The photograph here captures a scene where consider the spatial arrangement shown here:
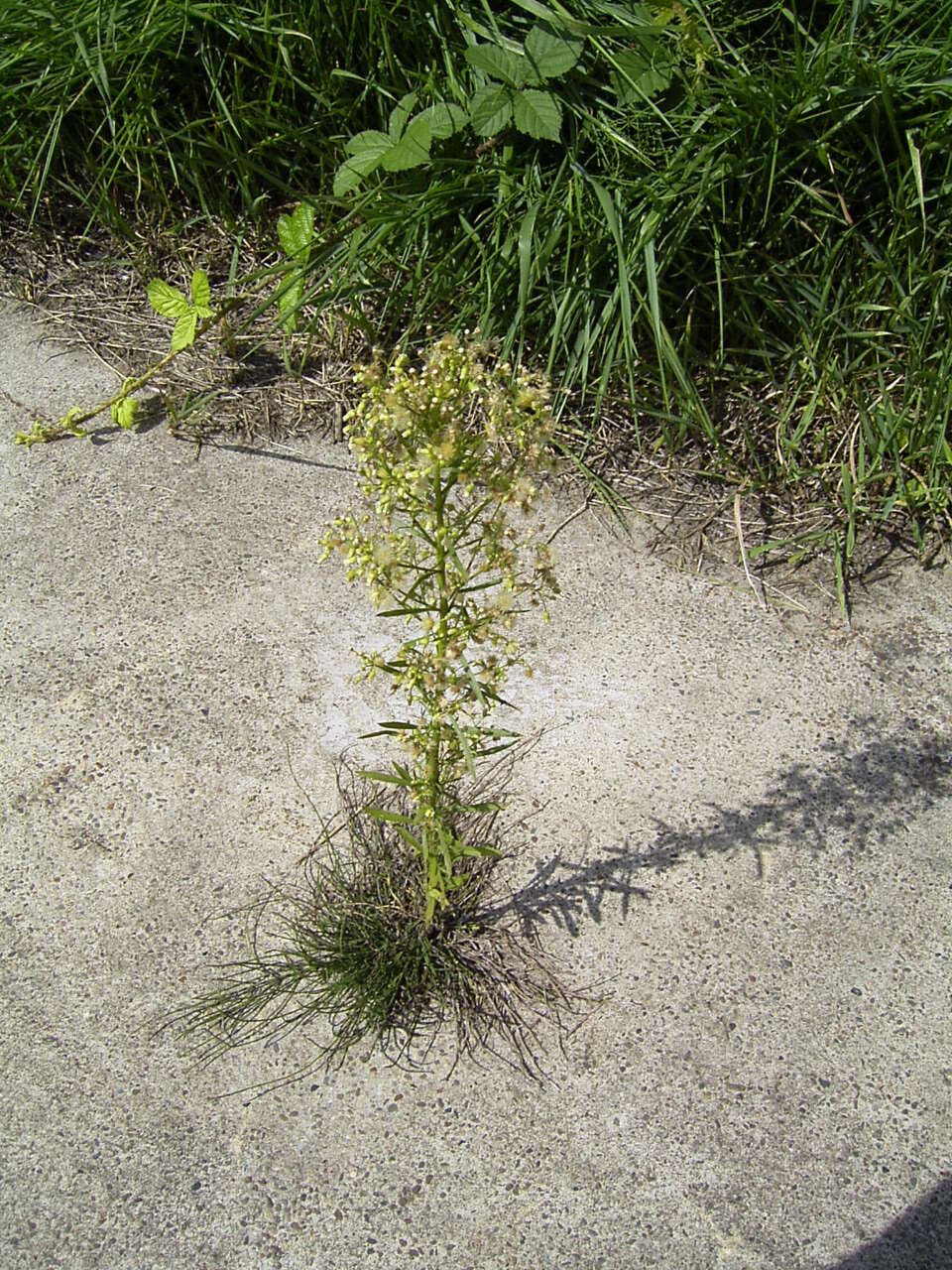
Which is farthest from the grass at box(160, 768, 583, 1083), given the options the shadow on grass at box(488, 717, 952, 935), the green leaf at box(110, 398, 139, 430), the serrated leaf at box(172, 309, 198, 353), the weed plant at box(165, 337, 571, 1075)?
the serrated leaf at box(172, 309, 198, 353)

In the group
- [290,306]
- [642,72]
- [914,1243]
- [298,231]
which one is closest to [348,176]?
[298,231]

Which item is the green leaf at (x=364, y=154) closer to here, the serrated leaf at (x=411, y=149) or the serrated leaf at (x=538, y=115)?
the serrated leaf at (x=411, y=149)

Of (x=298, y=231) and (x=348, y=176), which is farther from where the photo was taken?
(x=298, y=231)

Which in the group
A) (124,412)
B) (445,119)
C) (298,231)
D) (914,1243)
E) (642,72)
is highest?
(642,72)

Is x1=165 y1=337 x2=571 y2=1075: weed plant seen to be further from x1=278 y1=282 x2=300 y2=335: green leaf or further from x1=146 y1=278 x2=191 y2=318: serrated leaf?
x1=146 y1=278 x2=191 y2=318: serrated leaf

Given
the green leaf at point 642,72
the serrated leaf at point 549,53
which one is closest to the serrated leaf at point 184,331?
the serrated leaf at point 549,53

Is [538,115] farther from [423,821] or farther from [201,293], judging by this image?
[423,821]
